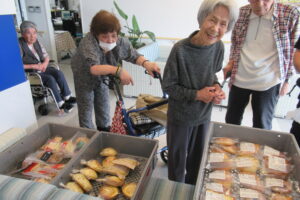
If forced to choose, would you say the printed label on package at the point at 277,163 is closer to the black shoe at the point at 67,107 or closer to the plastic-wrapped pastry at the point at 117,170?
the plastic-wrapped pastry at the point at 117,170

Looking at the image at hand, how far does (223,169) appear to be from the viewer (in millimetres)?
926

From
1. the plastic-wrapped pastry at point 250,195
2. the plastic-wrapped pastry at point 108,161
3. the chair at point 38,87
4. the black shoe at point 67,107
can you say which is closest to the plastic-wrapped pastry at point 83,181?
the plastic-wrapped pastry at point 108,161

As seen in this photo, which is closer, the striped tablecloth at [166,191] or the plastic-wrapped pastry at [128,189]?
the plastic-wrapped pastry at [128,189]

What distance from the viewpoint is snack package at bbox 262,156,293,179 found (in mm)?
898

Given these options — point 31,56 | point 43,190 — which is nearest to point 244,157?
point 43,190

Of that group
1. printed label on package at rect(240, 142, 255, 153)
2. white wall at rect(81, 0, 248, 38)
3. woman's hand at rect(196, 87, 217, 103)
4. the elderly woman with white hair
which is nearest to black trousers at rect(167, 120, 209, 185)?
the elderly woman with white hair

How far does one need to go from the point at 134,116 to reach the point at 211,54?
791mm

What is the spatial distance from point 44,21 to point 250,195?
515cm

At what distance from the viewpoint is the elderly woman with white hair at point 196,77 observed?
1.06 metres

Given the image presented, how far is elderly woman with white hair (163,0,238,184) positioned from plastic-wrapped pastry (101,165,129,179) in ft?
1.46

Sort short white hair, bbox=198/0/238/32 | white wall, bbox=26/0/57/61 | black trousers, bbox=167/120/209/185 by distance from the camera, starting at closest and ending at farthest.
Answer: short white hair, bbox=198/0/238/32
black trousers, bbox=167/120/209/185
white wall, bbox=26/0/57/61

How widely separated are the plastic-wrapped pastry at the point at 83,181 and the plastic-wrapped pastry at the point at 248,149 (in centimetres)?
64

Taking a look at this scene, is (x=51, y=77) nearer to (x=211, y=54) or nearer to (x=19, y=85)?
(x=19, y=85)

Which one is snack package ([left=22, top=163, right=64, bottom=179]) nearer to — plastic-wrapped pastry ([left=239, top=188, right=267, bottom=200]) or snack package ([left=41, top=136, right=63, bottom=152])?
snack package ([left=41, top=136, right=63, bottom=152])
